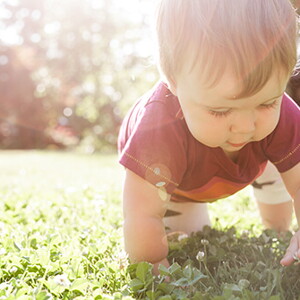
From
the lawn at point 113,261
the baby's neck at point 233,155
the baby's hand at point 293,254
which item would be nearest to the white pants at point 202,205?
the lawn at point 113,261

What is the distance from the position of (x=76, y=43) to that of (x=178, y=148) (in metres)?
20.9

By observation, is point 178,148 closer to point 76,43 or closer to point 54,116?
point 76,43

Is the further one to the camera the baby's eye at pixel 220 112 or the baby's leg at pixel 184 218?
the baby's leg at pixel 184 218

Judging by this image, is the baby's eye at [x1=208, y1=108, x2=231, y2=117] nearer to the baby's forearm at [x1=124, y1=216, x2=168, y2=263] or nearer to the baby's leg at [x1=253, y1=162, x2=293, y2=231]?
the baby's forearm at [x1=124, y1=216, x2=168, y2=263]

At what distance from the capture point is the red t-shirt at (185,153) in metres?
2.12

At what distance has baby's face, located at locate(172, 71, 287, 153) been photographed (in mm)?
1786

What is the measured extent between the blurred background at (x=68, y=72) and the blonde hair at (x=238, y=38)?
52.0ft

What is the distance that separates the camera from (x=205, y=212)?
121 inches

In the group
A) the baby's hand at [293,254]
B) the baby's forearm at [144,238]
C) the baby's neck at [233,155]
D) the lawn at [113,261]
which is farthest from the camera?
the baby's neck at [233,155]

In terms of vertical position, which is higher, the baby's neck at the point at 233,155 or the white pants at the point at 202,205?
the baby's neck at the point at 233,155

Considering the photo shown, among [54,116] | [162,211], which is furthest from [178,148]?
[54,116]

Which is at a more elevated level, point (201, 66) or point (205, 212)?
point (201, 66)

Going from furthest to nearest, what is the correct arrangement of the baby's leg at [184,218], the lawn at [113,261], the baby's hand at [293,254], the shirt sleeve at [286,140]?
the baby's leg at [184,218] → the shirt sleeve at [286,140] → the baby's hand at [293,254] → the lawn at [113,261]

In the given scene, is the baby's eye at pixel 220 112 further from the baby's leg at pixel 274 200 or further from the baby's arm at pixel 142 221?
the baby's leg at pixel 274 200
